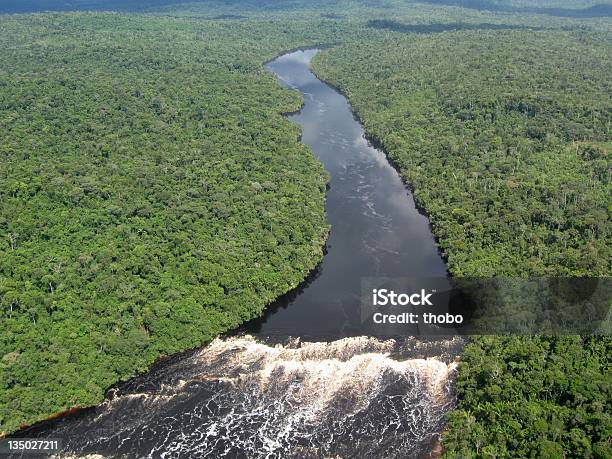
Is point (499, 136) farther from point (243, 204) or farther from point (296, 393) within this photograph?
point (296, 393)

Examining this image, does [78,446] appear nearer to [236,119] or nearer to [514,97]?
[236,119]

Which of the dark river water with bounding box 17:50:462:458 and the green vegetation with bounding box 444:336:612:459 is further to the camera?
→ the dark river water with bounding box 17:50:462:458

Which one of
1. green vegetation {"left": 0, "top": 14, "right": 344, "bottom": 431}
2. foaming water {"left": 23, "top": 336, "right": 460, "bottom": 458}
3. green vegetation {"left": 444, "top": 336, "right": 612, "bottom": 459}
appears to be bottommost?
foaming water {"left": 23, "top": 336, "right": 460, "bottom": 458}

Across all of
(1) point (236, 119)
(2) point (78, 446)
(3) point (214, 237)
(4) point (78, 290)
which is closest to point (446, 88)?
(1) point (236, 119)

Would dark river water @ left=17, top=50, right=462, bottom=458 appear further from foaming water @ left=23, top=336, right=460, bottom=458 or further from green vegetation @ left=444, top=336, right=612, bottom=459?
green vegetation @ left=444, top=336, right=612, bottom=459

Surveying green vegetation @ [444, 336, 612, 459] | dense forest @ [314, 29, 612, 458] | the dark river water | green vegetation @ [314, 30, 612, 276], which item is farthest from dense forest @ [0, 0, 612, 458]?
the dark river water

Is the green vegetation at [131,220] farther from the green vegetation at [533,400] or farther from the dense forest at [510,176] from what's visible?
the green vegetation at [533,400]

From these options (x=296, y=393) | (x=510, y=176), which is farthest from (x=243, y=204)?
(x=510, y=176)
